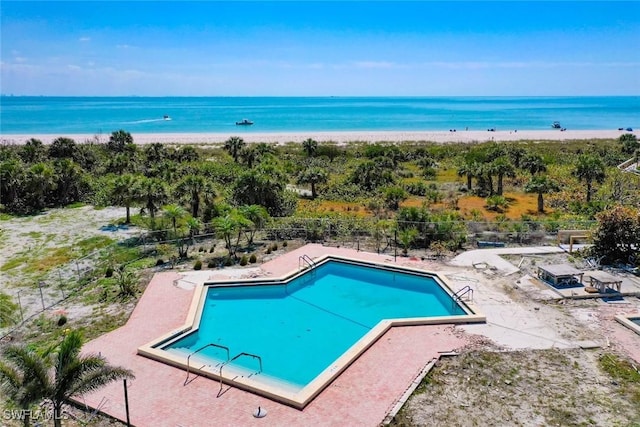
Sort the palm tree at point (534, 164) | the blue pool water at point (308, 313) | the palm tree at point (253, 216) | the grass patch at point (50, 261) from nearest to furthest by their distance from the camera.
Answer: the blue pool water at point (308, 313), the grass patch at point (50, 261), the palm tree at point (253, 216), the palm tree at point (534, 164)

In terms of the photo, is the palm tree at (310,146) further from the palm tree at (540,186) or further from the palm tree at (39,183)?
the palm tree at (39,183)

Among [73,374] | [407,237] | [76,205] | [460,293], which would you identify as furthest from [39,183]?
[460,293]

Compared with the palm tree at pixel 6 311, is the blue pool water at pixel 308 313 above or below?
below

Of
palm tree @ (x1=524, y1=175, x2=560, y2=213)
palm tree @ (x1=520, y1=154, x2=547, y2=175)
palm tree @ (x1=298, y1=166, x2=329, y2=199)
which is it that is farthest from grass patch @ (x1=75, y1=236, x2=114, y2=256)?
palm tree @ (x1=520, y1=154, x2=547, y2=175)

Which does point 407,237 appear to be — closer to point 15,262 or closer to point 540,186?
point 540,186

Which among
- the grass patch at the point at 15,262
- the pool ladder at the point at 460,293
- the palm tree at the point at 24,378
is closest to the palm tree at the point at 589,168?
the pool ladder at the point at 460,293

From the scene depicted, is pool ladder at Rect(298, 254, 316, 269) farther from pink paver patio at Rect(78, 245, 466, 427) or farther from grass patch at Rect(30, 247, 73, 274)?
grass patch at Rect(30, 247, 73, 274)

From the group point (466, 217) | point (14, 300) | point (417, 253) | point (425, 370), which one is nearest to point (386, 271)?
point (417, 253)
